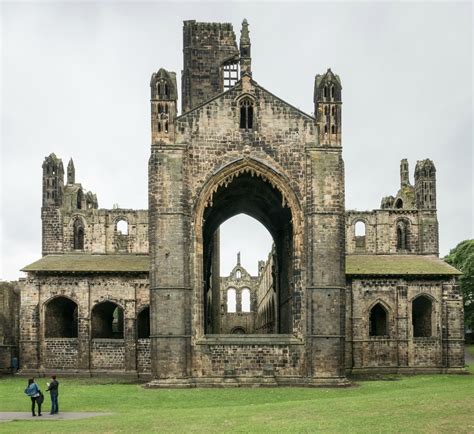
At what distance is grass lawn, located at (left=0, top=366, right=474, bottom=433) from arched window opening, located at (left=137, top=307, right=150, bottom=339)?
1546cm

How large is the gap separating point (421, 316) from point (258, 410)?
90.4 ft

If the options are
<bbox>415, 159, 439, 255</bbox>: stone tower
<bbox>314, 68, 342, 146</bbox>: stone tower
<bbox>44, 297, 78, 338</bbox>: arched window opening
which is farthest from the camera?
<bbox>415, 159, 439, 255</bbox>: stone tower

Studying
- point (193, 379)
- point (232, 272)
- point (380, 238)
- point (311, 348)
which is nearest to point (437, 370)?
point (380, 238)

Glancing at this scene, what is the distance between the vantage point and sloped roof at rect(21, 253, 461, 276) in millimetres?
43812

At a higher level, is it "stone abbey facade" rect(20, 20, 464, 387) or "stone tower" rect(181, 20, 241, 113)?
"stone tower" rect(181, 20, 241, 113)

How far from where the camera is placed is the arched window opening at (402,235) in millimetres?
51812

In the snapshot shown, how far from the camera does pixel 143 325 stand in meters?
46.9

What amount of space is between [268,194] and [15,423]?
18744 millimetres

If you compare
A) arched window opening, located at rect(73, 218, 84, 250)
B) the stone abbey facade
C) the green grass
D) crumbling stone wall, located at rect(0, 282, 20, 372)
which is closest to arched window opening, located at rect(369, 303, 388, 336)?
the stone abbey facade

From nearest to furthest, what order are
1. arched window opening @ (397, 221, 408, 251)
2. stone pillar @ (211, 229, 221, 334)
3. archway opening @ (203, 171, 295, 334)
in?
archway opening @ (203, 171, 295, 334) → arched window opening @ (397, 221, 408, 251) → stone pillar @ (211, 229, 221, 334)

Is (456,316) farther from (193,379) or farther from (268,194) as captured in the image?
(193,379)

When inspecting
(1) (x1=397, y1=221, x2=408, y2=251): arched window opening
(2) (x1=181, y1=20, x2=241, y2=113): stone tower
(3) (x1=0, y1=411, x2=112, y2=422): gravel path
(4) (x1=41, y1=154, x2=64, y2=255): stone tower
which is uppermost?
(2) (x1=181, y1=20, x2=241, y2=113): stone tower

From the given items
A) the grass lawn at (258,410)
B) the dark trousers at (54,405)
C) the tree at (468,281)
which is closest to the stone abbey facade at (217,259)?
the grass lawn at (258,410)

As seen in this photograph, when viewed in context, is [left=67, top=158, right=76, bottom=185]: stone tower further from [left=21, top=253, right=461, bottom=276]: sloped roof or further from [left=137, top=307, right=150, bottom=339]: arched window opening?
[left=137, top=307, right=150, bottom=339]: arched window opening
